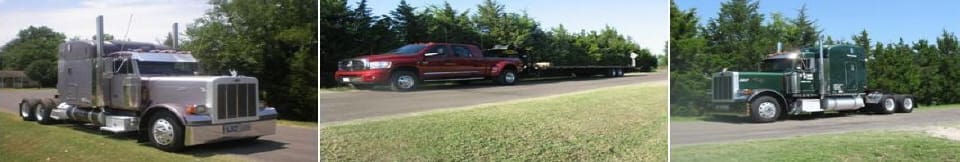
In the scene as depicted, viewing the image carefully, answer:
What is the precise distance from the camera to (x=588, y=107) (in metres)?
7.21

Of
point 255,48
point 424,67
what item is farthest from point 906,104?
point 255,48

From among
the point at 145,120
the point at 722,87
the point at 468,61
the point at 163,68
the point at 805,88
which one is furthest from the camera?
the point at 805,88

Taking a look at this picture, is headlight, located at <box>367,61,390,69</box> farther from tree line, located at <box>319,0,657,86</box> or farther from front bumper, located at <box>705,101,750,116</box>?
front bumper, located at <box>705,101,750,116</box>

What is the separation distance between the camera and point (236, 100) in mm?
6422

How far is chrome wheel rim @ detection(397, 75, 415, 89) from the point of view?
23.1 feet

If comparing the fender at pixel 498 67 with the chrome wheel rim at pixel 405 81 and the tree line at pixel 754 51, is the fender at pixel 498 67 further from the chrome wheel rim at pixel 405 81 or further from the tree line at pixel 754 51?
the tree line at pixel 754 51

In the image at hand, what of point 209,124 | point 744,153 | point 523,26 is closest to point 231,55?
point 209,124

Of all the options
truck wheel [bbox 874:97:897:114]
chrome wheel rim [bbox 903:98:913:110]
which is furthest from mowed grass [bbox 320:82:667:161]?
chrome wheel rim [bbox 903:98:913:110]

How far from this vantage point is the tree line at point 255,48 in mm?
6691

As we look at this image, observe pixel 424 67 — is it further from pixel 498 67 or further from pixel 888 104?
pixel 888 104

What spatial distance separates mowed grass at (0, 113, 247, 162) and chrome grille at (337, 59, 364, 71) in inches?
48.5

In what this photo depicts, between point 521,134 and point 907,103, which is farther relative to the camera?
point 907,103

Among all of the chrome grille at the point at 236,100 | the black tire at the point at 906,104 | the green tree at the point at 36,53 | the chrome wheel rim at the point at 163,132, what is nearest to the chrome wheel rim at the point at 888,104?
the black tire at the point at 906,104

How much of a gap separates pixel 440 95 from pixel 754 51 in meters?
3.36
